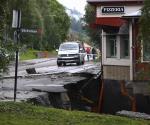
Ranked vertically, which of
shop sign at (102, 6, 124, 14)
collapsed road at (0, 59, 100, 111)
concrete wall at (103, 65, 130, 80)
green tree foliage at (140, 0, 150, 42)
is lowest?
collapsed road at (0, 59, 100, 111)

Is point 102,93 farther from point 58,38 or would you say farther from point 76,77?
point 58,38

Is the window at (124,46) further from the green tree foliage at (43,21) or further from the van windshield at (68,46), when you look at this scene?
the van windshield at (68,46)

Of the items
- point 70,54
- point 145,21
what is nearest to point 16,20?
point 145,21

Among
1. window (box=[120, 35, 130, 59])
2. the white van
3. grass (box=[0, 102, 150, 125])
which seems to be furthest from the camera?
the white van

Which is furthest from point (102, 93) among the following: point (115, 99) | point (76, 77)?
point (76, 77)

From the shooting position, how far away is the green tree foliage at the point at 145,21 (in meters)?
13.0

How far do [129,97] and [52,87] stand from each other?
166 inches

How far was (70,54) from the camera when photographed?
49.2m

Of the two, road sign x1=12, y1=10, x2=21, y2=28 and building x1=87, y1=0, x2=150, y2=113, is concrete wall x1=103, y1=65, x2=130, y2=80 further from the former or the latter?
road sign x1=12, y1=10, x2=21, y2=28

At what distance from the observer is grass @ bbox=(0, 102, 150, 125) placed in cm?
1175

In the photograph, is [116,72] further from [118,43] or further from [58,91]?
[58,91]

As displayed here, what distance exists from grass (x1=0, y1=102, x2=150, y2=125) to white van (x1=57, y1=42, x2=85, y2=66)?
35000mm

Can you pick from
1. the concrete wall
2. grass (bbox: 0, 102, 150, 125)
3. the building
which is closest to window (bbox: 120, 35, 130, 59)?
the building

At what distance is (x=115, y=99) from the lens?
91.8 ft
